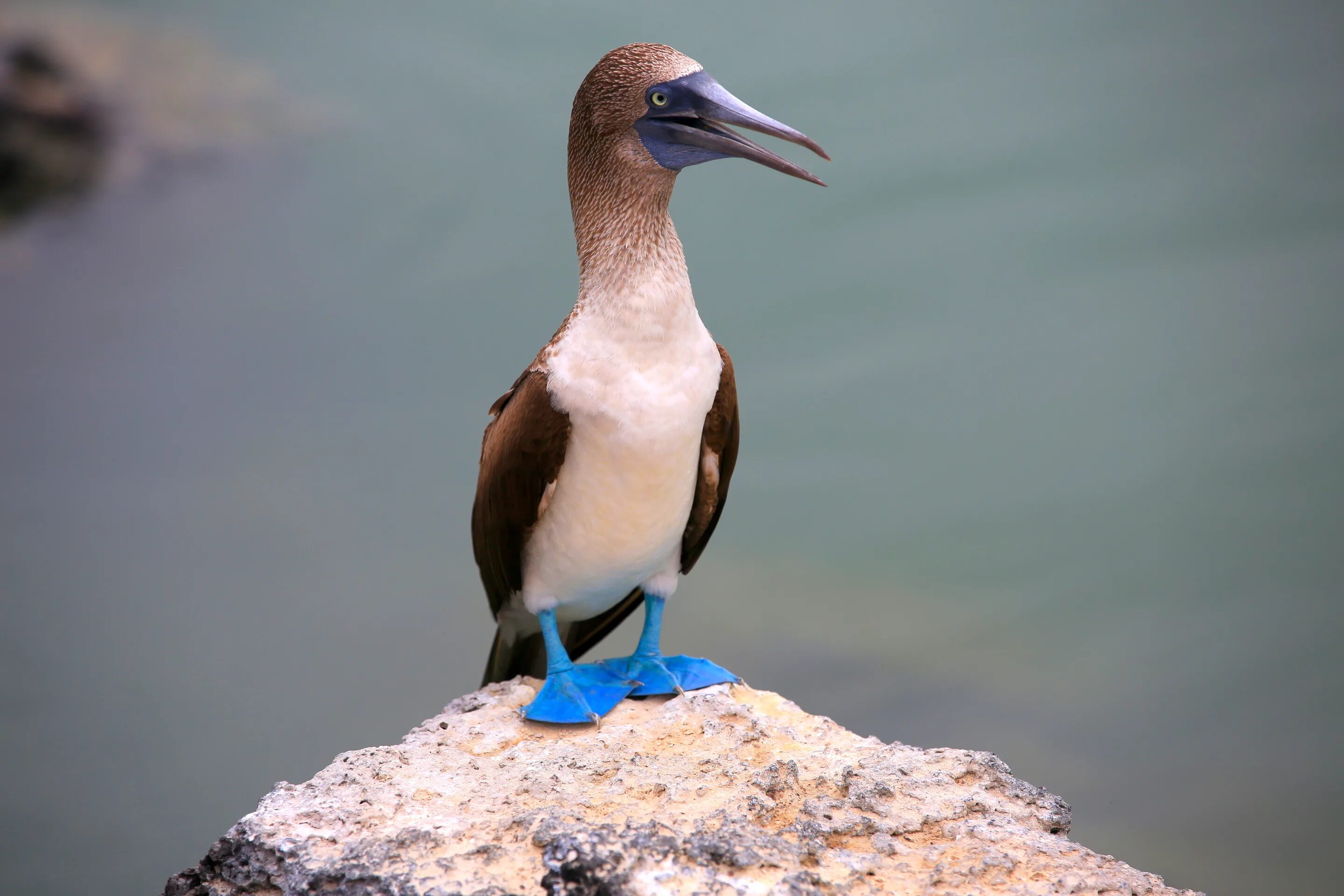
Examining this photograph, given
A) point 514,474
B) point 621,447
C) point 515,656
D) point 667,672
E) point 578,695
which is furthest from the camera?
point 515,656

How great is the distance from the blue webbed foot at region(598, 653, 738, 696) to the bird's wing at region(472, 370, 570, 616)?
42cm

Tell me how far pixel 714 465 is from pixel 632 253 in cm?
75

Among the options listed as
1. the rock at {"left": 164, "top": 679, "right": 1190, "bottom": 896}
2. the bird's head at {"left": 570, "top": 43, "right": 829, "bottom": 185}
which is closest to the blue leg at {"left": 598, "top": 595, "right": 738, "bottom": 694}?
the rock at {"left": 164, "top": 679, "right": 1190, "bottom": 896}

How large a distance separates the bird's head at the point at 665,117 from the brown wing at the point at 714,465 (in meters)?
0.62

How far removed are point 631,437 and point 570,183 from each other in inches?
30.2

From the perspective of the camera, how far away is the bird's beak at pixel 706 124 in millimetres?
3289

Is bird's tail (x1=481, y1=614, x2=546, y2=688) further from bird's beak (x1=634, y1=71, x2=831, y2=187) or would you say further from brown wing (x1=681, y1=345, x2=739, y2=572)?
bird's beak (x1=634, y1=71, x2=831, y2=187)

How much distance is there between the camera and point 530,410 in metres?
3.47

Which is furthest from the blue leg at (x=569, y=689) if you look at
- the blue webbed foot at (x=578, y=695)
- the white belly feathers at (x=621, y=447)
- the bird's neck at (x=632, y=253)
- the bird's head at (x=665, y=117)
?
the bird's head at (x=665, y=117)

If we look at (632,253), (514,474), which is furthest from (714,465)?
(632,253)

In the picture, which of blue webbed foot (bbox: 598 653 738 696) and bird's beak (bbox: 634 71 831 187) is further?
blue webbed foot (bbox: 598 653 738 696)

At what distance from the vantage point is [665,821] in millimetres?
2893

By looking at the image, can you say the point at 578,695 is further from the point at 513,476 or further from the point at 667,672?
the point at 513,476

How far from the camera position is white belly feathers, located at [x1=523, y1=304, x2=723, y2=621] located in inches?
134
